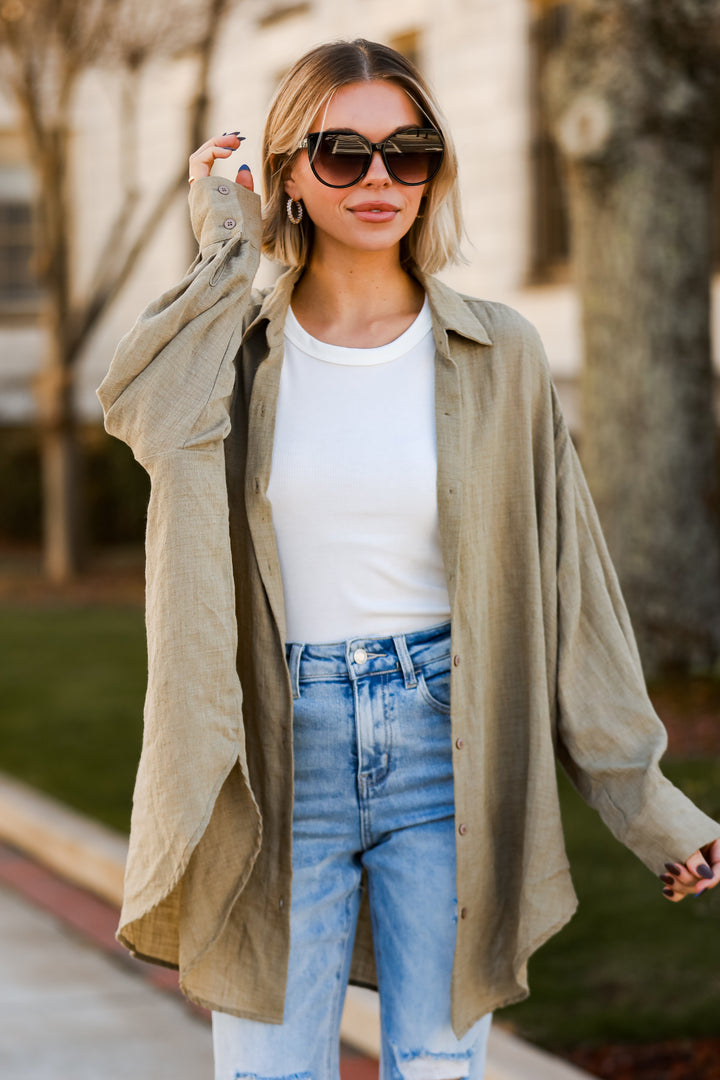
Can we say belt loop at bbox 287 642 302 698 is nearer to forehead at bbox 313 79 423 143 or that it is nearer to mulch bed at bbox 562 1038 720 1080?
forehead at bbox 313 79 423 143

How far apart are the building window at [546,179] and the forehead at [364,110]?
36.9 ft

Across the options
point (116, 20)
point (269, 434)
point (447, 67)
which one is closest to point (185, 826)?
point (269, 434)

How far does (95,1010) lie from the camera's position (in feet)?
14.9

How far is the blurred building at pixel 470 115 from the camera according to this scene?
43.8ft

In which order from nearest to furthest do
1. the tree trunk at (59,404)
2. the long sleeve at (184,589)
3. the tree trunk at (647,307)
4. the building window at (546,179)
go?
the long sleeve at (184,589) < the tree trunk at (647,307) < the building window at (546,179) < the tree trunk at (59,404)

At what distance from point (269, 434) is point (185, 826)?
1.93 ft

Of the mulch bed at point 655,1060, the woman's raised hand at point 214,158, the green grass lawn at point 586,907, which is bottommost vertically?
the mulch bed at point 655,1060

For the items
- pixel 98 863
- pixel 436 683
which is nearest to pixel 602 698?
pixel 436 683

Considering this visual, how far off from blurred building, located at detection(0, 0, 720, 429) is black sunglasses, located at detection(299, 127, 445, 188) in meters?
8.43

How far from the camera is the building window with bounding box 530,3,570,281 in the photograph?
1322cm

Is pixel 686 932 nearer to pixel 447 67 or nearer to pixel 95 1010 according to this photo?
pixel 95 1010

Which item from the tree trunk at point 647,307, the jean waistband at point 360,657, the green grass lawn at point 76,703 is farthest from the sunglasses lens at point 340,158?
the tree trunk at point 647,307

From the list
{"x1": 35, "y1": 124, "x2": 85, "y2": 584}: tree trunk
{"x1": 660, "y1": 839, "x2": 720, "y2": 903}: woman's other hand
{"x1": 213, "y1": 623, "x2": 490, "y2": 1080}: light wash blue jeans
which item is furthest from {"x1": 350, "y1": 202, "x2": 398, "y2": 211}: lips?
{"x1": 35, "y1": 124, "x2": 85, "y2": 584}: tree trunk

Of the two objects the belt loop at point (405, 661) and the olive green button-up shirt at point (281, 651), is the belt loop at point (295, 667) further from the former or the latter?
the belt loop at point (405, 661)
